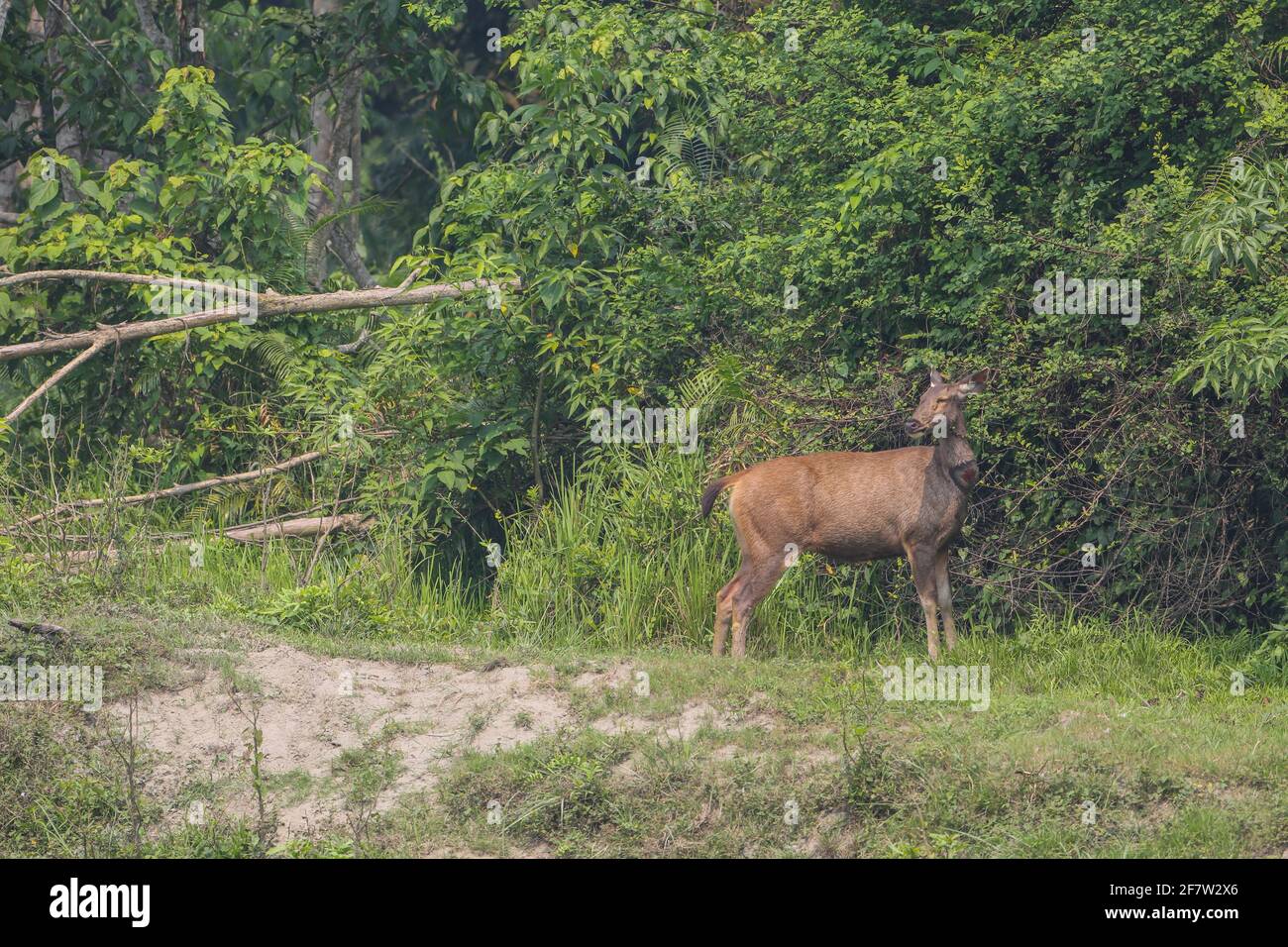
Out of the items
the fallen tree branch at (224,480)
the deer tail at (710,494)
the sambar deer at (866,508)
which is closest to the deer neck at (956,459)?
the sambar deer at (866,508)

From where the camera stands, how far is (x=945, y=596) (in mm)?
11078

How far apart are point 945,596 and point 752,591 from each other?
50.6 inches

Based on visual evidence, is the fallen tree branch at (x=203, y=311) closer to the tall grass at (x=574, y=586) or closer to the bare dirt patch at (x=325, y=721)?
the tall grass at (x=574, y=586)

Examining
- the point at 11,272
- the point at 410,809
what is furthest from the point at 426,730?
the point at 11,272

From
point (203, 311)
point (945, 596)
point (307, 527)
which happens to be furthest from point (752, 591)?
point (203, 311)

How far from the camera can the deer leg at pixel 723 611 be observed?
36.0ft

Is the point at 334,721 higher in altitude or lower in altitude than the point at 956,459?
lower

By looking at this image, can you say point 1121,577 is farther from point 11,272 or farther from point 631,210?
point 11,272

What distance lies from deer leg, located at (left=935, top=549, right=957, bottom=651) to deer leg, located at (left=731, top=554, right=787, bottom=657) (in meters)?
1.03

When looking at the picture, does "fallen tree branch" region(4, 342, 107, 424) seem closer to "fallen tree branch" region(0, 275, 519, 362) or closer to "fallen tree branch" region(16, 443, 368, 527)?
"fallen tree branch" region(0, 275, 519, 362)

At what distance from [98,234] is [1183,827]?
33.3ft

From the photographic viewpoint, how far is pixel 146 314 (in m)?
14.4

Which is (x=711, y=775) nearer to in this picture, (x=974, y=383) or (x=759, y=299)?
(x=974, y=383)

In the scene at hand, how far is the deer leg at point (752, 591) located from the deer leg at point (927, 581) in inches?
33.6
